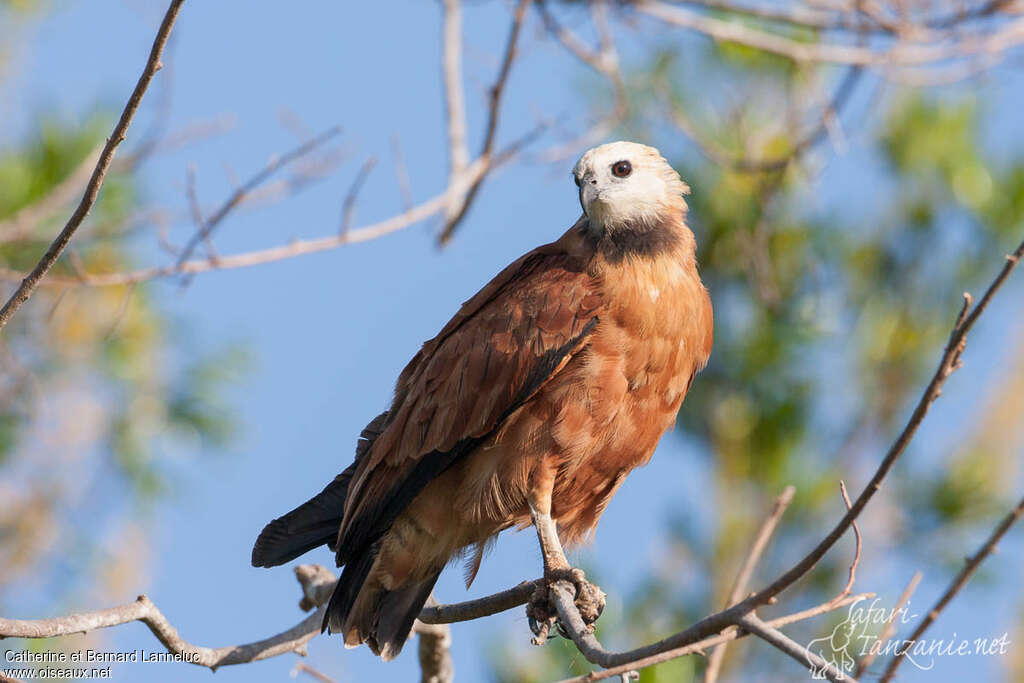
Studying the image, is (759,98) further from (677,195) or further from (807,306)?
(677,195)

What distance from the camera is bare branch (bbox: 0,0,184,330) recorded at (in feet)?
6.82

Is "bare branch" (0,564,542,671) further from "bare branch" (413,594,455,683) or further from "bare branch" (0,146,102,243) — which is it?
"bare branch" (0,146,102,243)

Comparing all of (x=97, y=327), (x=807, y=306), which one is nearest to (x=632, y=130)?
(x=807, y=306)

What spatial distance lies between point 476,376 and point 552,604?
2.30 feet

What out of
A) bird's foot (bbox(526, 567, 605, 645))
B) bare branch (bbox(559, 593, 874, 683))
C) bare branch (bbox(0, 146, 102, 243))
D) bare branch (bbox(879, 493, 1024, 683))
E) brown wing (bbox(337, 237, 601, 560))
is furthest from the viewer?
bare branch (bbox(0, 146, 102, 243))

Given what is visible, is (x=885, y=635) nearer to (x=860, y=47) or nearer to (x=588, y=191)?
(x=588, y=191)

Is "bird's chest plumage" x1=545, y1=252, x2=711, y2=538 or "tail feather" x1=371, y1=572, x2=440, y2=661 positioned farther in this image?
"tail feather" x1=371, y1=572, x2=440, y2=661

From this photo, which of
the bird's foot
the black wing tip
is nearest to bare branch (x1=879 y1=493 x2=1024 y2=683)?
the bird's foot

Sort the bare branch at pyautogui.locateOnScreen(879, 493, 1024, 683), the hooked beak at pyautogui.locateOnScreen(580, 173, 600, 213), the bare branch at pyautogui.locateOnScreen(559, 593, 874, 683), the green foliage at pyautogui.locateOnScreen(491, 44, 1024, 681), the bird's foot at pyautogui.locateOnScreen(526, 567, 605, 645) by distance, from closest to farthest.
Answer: the bare branch at pyautogui.locateOnScreen(879, 493, 1024, 683) → the bare branch at pyautogui.locateOnScreen(559, 593, 874, 683) → the bird's foot at pyautogui.locateOnScreen(526, 567, 605, 645) → the hooked beak at pyautogui.locateOnScreen(580, 173, 600, 213) → the green foliage at pyautogui.locateOnScreen(491, 44, 1024, 681)

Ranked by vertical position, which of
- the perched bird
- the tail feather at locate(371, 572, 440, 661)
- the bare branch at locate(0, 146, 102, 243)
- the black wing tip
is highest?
the bare branch at locate(0, 146, 102, 243)

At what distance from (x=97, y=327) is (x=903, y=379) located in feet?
14.8

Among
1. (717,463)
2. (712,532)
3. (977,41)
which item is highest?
(977,41)

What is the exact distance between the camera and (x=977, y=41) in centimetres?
510

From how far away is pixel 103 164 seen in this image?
2.16m
